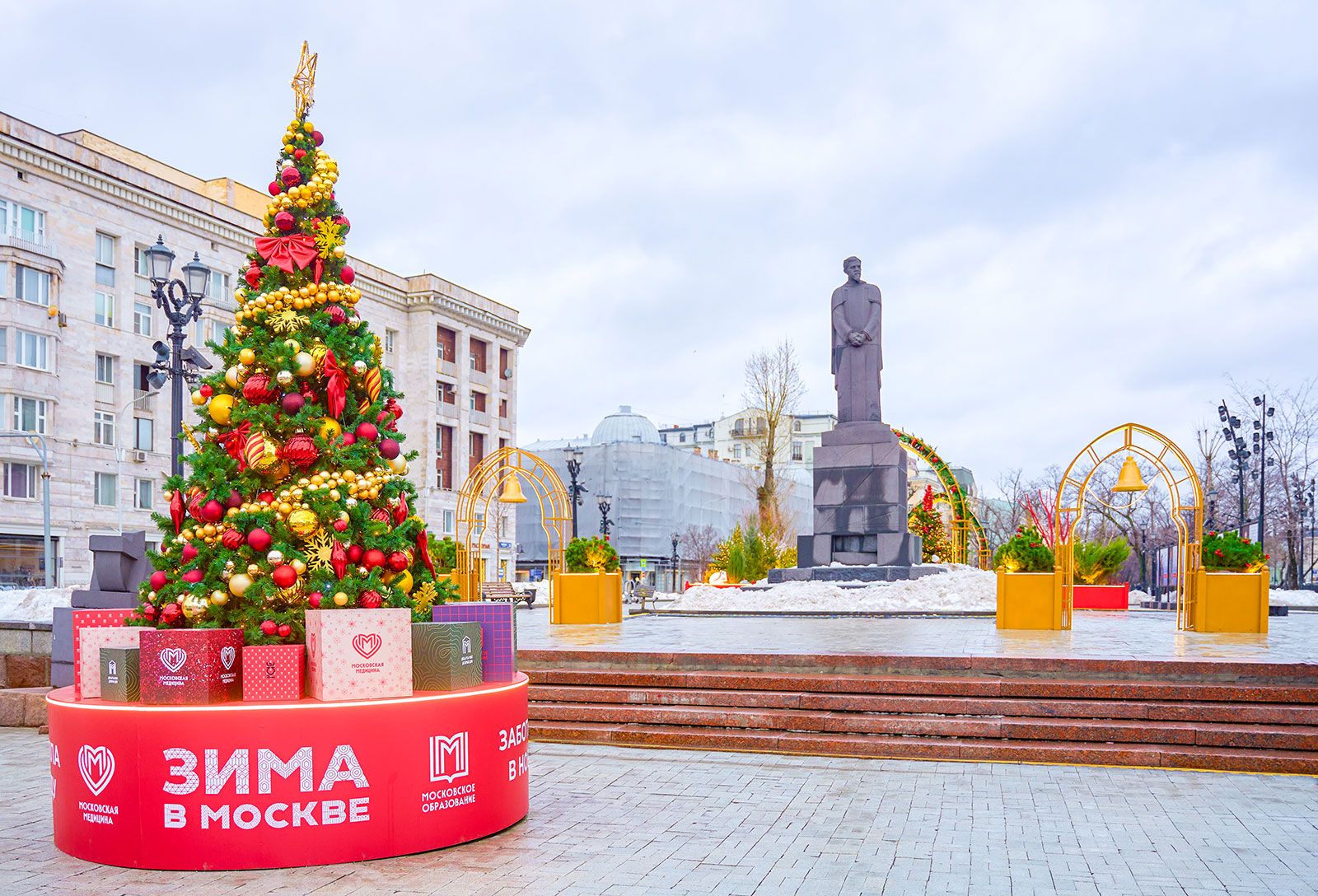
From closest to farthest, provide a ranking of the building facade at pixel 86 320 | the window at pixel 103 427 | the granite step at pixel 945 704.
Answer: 1. the granite step at pixel 945 704
2. the building facade at pixel 86 320
3. the window at pixel 103 427

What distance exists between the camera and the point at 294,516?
6863mm

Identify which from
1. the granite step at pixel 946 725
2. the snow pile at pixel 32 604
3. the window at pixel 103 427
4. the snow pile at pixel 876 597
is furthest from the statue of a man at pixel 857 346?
the window at pixel 103 427

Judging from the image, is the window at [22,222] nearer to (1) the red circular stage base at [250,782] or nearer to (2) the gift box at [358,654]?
(1) the red circular stage base at [250,782]

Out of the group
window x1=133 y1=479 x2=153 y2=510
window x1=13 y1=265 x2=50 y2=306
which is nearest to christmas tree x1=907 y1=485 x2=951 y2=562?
window x1=133 y1=479 x2=153 y2=510

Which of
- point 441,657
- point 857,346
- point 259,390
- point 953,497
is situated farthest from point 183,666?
point 953,497

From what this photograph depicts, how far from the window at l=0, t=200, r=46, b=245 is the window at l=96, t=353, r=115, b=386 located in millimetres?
4729

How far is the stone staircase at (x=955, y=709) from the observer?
9.03 metres

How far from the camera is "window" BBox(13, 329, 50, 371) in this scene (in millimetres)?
36500

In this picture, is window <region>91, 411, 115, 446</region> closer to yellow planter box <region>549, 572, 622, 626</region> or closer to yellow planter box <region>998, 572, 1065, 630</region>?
yellow planter box <region>549, 572, 622, 626</region>

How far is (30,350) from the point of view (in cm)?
3703

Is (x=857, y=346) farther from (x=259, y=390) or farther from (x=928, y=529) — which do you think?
(x=259, y=390)

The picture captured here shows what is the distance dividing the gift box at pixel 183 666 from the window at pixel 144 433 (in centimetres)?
3931

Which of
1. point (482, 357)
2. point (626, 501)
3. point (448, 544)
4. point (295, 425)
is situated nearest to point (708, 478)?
point (626, 501)

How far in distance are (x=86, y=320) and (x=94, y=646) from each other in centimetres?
3717
